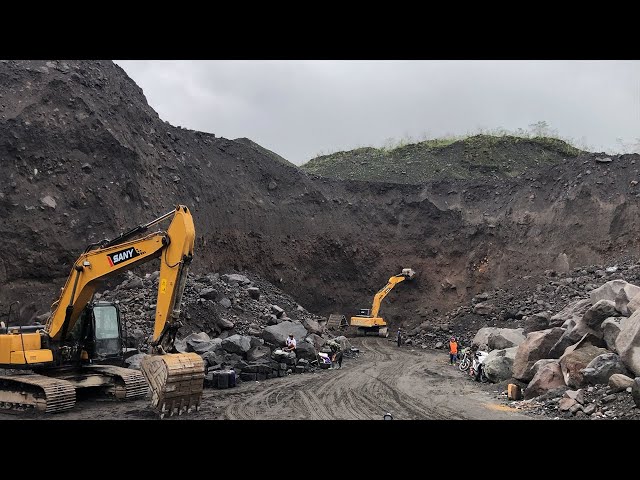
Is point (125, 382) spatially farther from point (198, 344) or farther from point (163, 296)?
point (198, 344)

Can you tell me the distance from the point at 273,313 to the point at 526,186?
61.5 feet

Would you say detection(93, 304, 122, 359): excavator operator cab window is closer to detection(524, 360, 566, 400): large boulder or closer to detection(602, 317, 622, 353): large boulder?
detection(524, 360, 566, 400): large boulder

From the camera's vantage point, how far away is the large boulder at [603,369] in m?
9.59

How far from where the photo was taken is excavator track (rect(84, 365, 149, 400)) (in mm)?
10766

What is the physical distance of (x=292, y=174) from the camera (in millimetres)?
32719

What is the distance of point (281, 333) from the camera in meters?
16.3

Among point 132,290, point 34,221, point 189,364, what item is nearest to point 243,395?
point 189,364

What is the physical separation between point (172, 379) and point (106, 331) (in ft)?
10.9

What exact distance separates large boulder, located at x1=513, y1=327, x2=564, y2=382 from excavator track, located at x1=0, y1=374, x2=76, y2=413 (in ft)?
31.1

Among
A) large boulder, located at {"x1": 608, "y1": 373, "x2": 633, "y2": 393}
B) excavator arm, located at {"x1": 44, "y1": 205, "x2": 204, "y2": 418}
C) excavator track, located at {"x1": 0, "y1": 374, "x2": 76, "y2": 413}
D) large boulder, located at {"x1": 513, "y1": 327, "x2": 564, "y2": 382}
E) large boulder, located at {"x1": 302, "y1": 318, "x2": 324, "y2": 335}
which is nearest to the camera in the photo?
excavator arm, located at {"x1": 44, "y1": 205, "x2": 204, "y2": 418}

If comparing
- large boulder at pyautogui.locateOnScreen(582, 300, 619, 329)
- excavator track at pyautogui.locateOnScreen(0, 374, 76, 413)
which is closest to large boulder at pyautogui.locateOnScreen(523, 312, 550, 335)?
large boulder at pyautogui.locateOnScreen(582, 300, 619, 329)

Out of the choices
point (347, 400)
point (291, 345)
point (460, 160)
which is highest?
point (460, 160)

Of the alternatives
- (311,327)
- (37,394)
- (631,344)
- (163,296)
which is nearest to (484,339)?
(311,327)
